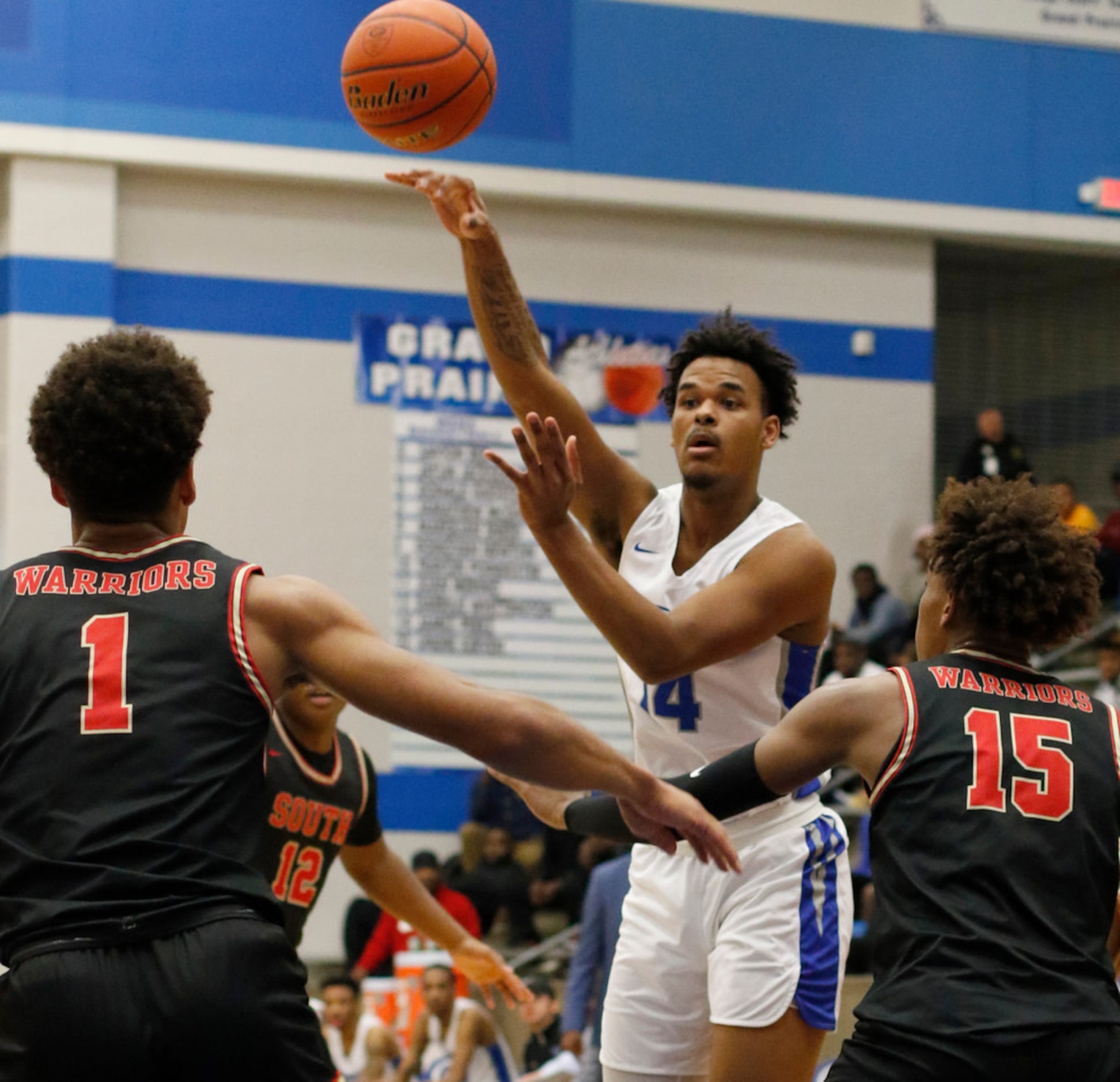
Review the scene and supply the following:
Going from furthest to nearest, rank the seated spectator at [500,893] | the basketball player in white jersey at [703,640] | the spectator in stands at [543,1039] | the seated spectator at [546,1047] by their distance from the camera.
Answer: the seated spectator at [500,893], the spectator in stands at [543,1039], the seated spectator at [546,1047], the basketball player in white jersey at [703,640]

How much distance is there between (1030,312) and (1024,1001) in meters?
15.9

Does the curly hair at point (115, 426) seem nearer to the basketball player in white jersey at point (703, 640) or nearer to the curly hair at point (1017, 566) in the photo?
the basketball player in white jersey at point (703, 640)

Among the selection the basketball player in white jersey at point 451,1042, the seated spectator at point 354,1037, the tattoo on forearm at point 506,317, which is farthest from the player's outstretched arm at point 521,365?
the seated spectator at point 354,1037

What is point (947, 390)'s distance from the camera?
17.7 meters

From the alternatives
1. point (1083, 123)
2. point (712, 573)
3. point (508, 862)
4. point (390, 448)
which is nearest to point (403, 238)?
point (390, 448)

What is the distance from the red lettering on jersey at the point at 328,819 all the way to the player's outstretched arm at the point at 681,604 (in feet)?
4.90

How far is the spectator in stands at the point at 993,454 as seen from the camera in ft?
48.4

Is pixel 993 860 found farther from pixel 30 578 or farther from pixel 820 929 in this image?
pixel 30 578

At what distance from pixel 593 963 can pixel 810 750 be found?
4.46m

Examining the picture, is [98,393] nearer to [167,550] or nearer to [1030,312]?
[167,550]

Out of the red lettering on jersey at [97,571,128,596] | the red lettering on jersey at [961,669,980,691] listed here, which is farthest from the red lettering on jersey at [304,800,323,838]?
the red lettering on jersey at [961,669,980,691]

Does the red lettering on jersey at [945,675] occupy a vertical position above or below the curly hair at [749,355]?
below

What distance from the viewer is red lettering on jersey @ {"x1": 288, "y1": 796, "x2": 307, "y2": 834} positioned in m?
5.07

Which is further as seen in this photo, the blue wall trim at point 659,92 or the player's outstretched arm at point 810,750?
the blue wall trim at point 659,92
